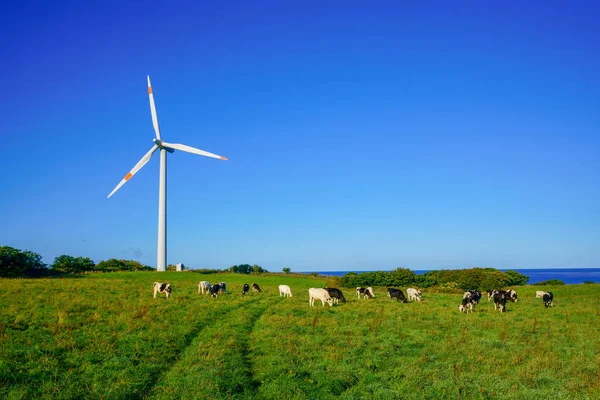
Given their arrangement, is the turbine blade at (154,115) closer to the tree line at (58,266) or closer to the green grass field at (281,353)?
the tree line at (58,266)

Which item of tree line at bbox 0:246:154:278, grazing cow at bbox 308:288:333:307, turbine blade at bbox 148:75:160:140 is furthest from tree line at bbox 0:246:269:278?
grazing cow at bbox 308:288:333:307

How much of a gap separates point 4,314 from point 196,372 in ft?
37.4

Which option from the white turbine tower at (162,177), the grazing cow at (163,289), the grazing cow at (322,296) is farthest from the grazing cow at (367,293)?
the white turbine tower at (162,177)

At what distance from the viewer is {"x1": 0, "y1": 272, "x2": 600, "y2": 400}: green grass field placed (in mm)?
11711

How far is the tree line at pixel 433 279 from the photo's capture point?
2239 inches

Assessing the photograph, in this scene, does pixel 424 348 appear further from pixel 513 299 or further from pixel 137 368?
pixel 513 299

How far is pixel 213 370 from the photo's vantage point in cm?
1267

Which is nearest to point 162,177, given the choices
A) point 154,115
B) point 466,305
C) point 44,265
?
point 154,115

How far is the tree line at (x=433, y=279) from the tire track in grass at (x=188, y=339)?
3391cm

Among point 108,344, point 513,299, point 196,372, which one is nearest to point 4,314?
point 108,344

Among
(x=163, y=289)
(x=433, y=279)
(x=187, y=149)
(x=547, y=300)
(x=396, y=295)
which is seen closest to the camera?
(x=163, y=289)

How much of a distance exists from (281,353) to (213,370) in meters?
2.99

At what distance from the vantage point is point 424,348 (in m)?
16.0

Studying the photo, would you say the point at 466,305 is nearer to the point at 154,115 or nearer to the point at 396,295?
the point at 396,295
